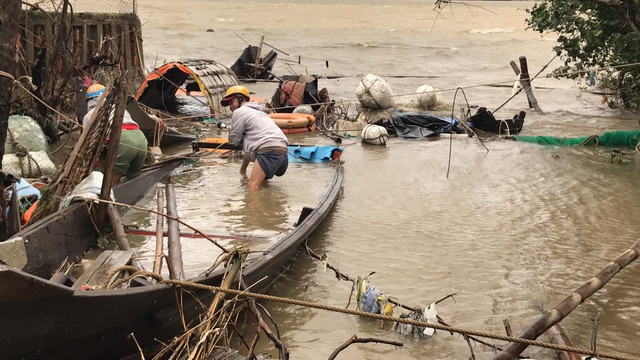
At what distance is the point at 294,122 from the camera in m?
12.5

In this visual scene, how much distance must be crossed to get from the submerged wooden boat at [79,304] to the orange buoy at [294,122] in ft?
21.6

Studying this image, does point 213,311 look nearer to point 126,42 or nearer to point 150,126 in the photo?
point 150,126

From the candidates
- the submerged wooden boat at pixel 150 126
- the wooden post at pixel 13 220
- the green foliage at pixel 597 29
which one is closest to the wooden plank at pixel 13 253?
the wooden post at pixel 13 220

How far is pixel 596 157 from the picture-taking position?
11172 millimetres

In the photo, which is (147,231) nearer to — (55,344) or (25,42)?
(55,344)

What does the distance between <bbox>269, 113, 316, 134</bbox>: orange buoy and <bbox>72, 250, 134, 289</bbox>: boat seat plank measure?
7414 millimetres

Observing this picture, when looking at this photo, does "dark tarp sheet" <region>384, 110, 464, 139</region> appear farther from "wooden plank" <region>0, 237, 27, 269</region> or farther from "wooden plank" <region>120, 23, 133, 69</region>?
"wooden plank" <region>0, 237, 27, 269</region>

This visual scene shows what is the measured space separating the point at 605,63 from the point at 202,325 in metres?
9.85

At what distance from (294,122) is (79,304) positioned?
A: 906cm

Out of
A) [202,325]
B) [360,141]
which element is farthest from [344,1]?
[202,325]

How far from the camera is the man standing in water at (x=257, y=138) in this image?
339 inches

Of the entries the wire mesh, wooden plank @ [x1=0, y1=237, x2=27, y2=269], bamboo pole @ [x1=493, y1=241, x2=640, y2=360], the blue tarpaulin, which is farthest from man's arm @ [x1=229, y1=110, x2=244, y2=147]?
the wire mesh

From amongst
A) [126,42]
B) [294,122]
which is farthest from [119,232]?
[126,42]

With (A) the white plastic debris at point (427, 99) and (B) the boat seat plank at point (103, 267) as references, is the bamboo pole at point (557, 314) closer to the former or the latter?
(B) the boat seat plank at point (103, 267)
